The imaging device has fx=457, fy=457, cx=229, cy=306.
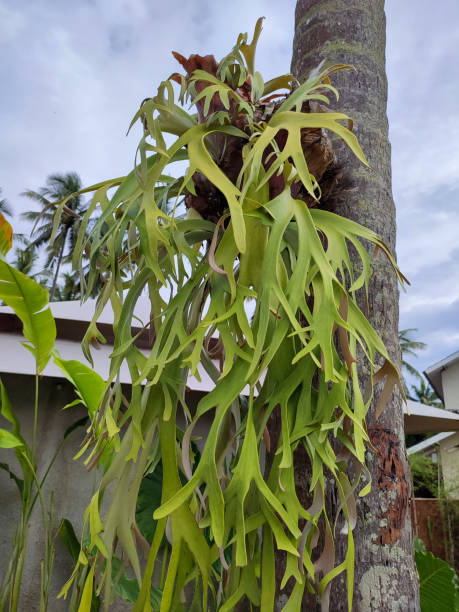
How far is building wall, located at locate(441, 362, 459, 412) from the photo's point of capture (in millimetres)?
9156

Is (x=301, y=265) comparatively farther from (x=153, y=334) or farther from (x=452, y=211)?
(x=452, y=211)

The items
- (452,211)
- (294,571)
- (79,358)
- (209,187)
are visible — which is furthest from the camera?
(452,211)

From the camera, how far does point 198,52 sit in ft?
2.78

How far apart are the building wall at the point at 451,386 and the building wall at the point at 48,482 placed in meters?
8.48

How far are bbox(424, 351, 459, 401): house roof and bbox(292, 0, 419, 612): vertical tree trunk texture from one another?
29.8 ft

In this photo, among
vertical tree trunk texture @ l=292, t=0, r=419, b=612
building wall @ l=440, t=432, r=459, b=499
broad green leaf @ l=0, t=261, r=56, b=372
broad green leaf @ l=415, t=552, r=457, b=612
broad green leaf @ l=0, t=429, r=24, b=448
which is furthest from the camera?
building wall @ l=440, t=432, r=459, b=499

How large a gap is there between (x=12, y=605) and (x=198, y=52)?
7.17 feet

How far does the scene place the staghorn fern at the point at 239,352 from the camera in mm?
587

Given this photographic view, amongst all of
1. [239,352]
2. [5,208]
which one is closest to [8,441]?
[239,352]

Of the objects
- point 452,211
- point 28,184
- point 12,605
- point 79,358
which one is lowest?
point 12,605

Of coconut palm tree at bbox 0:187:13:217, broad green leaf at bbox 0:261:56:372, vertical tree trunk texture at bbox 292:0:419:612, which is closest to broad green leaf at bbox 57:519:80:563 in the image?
broad green leaf at bbox 0:261:56:372

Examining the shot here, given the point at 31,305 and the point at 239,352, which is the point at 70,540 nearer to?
the point at 31,305

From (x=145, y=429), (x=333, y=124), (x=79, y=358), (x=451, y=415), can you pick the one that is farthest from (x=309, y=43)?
(x=451, y=415)

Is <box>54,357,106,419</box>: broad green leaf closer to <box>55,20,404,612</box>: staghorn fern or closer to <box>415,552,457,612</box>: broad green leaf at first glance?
<box>55,20,404,612</box>: staghorn fern
